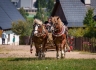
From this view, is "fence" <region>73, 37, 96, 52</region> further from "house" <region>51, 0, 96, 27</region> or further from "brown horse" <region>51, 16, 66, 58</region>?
"house" <region>51, 0, 96, 27</region>

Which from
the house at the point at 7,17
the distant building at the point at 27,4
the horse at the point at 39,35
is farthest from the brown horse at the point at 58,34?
the distant building at the point at 27,4

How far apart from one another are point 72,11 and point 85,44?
20.4 meters

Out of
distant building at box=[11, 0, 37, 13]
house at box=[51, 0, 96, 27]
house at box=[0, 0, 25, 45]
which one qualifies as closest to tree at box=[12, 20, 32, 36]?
house at box=[0, 0, 25, 45]

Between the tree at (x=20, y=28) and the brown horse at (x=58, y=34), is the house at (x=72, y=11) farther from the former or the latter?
the brown horse at (x=58, y=34)

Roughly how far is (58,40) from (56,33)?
0.34m

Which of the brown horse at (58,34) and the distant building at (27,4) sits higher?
the brown horse at (58,34)

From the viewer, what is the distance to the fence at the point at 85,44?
102 ft

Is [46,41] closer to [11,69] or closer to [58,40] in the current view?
[58,40]

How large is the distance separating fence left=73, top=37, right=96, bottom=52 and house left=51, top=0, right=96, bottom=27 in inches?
560

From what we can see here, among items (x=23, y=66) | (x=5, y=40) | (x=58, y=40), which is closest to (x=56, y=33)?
(x=58, y=40)

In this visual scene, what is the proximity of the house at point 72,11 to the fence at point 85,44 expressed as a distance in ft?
46.6

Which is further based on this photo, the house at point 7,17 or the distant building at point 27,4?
the distant building at point 27,4

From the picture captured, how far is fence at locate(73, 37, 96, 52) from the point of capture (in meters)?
31.2

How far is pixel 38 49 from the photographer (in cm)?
1956
